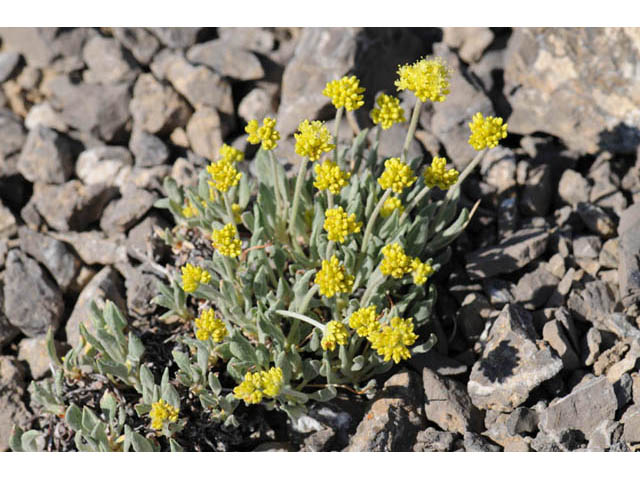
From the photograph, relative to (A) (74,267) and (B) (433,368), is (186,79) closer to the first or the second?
(A) (74,267)

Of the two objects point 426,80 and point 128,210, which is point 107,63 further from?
point 426,80

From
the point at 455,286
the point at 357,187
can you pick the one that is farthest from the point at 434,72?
the point at 455,286

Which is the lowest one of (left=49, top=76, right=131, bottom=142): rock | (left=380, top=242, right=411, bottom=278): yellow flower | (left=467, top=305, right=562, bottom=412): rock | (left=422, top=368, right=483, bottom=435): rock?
(left=422, top=368, right=483, bottom=435): rock

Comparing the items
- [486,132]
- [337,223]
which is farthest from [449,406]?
[486,132]

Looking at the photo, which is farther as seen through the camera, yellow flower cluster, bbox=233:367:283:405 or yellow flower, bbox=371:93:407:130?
yellow flower, bbox=371:93:407:130

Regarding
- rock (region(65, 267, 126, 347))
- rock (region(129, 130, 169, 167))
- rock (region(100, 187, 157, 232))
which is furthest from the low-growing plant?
rock (region(129, 130, 169, 167))

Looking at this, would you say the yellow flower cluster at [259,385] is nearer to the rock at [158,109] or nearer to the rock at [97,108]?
the rock at [158,109]

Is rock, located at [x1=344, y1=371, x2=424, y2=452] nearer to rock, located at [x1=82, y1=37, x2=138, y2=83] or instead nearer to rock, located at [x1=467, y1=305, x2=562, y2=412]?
rock, located at [x1=467, y1=305, x2=562, y2=412]
